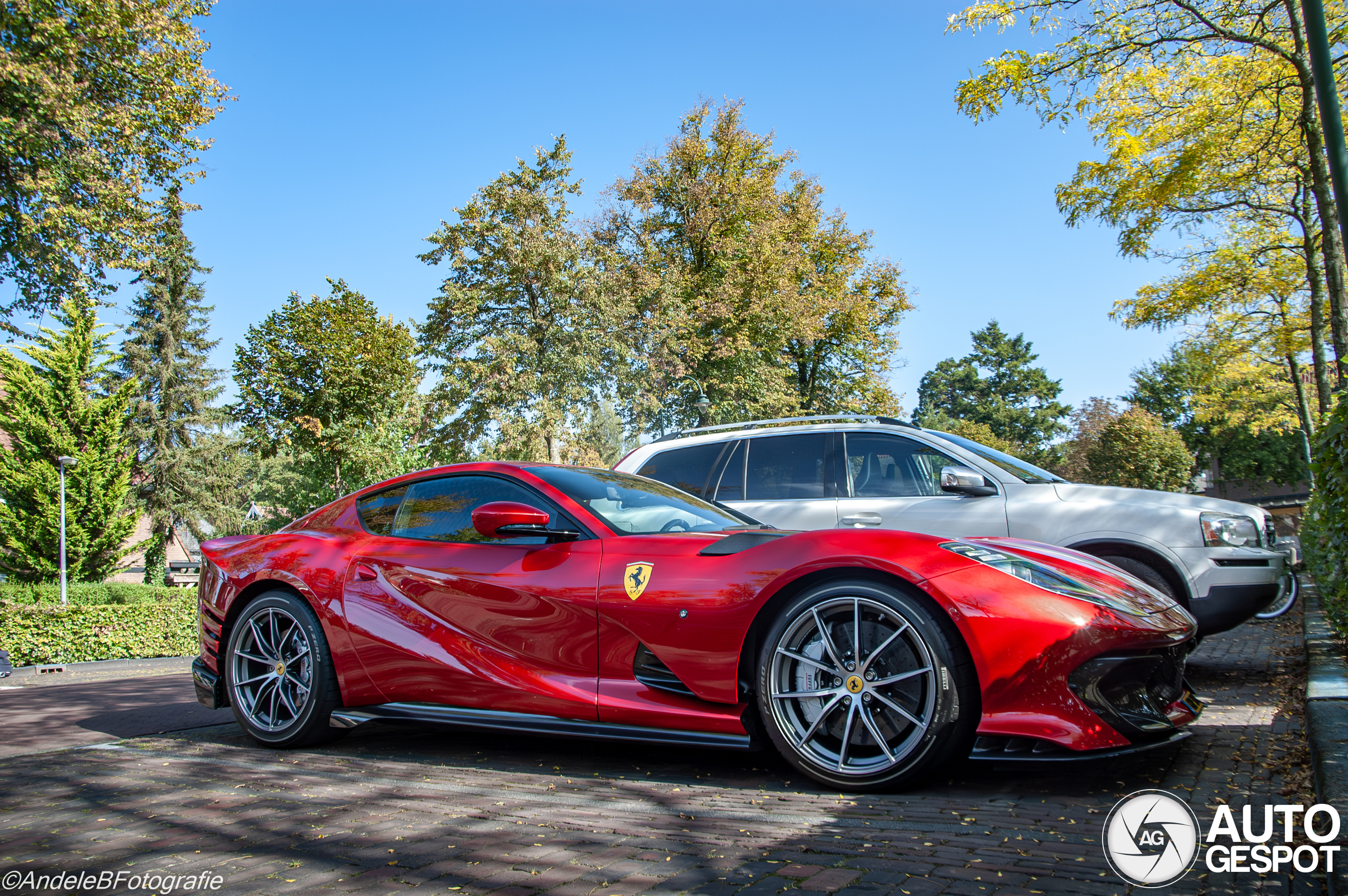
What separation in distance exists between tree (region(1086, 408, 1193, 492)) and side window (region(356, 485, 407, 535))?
4416 cm

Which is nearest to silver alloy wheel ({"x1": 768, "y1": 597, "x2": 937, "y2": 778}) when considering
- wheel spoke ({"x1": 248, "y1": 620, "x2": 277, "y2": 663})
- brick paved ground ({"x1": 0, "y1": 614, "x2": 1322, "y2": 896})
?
brick paved ground ({"x1": 0, "y1": 614, "x2": 1322, "y2": 896})

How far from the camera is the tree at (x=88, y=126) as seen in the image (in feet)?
49.5

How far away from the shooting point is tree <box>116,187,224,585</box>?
42.7 metres

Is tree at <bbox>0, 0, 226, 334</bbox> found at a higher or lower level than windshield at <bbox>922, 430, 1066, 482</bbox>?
higher

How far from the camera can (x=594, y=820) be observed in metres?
2.83

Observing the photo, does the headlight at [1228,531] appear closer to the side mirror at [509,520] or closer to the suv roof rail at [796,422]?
the suv roof rail at [796,422]

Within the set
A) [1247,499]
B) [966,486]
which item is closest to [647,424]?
[966,486]

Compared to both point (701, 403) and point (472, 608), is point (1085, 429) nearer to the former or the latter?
point (701, 403)

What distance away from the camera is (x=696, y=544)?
358 centimetres

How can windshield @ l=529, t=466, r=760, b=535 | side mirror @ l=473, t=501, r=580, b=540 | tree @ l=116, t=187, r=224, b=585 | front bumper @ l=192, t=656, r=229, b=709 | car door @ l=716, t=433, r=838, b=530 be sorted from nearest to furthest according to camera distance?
1. side mirror @ l=473, t=501, r=580, b=540
2. windshield @ l=529, t=466, r=760, b=535
3. front bumper @ l=192, t=656, r=229, b=709
4. car door @ l=716, t=433, r=838, b=530
5. tree @ l=116, t=187, r=224, b=585

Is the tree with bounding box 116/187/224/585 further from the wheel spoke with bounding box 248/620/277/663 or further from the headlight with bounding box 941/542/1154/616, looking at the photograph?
the headlight with bounding box 941/542/1154/616

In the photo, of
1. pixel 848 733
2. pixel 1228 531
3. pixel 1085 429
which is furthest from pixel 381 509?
pixel 1085 429

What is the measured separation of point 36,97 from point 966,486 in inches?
683

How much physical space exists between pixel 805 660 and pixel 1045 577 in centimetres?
93
